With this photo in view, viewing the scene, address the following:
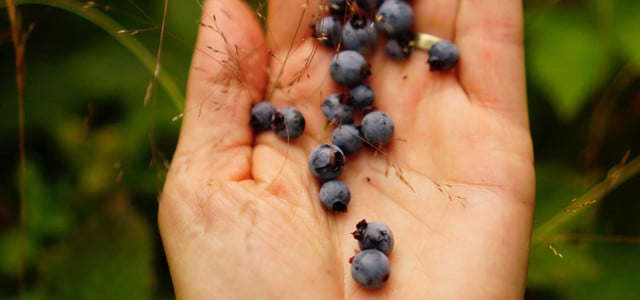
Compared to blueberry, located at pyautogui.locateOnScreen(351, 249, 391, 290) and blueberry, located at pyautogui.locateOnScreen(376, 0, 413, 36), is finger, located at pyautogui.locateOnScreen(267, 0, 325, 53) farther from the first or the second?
Result: blueberry, located at pyautogui.locateOnScreen(351, 249, 391, 290)

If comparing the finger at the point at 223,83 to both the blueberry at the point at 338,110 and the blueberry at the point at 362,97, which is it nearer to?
the blueberry at the point at 338,110

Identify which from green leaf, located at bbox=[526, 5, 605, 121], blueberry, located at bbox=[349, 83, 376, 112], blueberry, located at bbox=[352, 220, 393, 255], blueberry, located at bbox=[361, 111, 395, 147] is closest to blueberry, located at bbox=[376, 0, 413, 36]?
blueberry, located at bbox=[349, 83, 376, 112]

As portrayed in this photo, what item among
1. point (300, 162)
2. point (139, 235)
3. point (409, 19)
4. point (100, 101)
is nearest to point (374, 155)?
point (300, 162)

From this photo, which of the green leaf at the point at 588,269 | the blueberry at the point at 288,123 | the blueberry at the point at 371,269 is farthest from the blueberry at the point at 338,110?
the green leaf at the point at 588,269

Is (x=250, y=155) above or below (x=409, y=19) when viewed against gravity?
below

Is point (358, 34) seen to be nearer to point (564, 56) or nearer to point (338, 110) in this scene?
point (338, 110)

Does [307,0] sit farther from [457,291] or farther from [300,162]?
[457,291]
